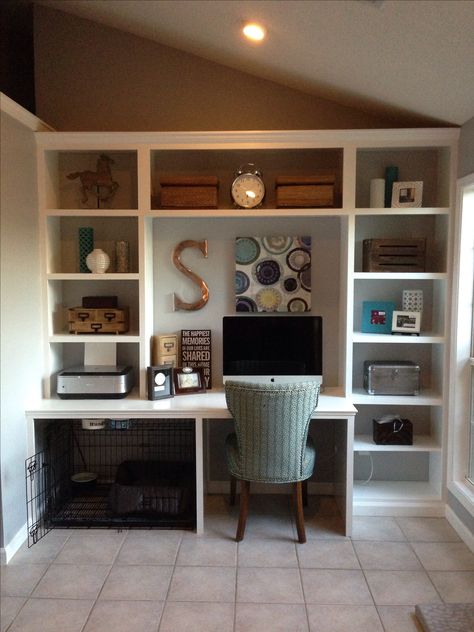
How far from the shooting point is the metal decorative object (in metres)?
3.34

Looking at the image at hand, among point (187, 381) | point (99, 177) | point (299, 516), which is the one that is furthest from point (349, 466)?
point (99, 177)

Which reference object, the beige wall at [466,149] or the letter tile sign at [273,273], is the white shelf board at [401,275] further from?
the beige wall at [466,149]

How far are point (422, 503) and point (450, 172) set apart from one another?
196cm

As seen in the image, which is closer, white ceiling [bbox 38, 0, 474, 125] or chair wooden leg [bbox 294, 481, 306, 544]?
white ceiling [bbox 38, 0, 474, 125]

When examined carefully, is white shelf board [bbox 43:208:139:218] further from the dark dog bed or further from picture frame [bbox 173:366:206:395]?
the dark dog bed

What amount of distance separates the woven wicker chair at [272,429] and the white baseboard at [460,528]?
87 centimetres

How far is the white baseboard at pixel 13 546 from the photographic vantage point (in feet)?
8.63

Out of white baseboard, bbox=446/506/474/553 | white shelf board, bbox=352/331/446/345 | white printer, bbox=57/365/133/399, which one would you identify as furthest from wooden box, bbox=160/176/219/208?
white baseboard, bbox=446/506/474/553

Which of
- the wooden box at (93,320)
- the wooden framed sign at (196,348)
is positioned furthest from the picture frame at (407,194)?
the wooden box at (93,320)

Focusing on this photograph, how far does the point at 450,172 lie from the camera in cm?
300

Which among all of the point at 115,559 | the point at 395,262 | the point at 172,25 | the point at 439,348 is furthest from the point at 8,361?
the point at 439,348

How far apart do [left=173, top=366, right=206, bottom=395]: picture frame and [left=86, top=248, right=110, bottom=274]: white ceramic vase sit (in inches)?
29.9

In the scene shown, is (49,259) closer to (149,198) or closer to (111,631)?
(149,198)

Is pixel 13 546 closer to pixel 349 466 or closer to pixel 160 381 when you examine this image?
pixel 160 381
